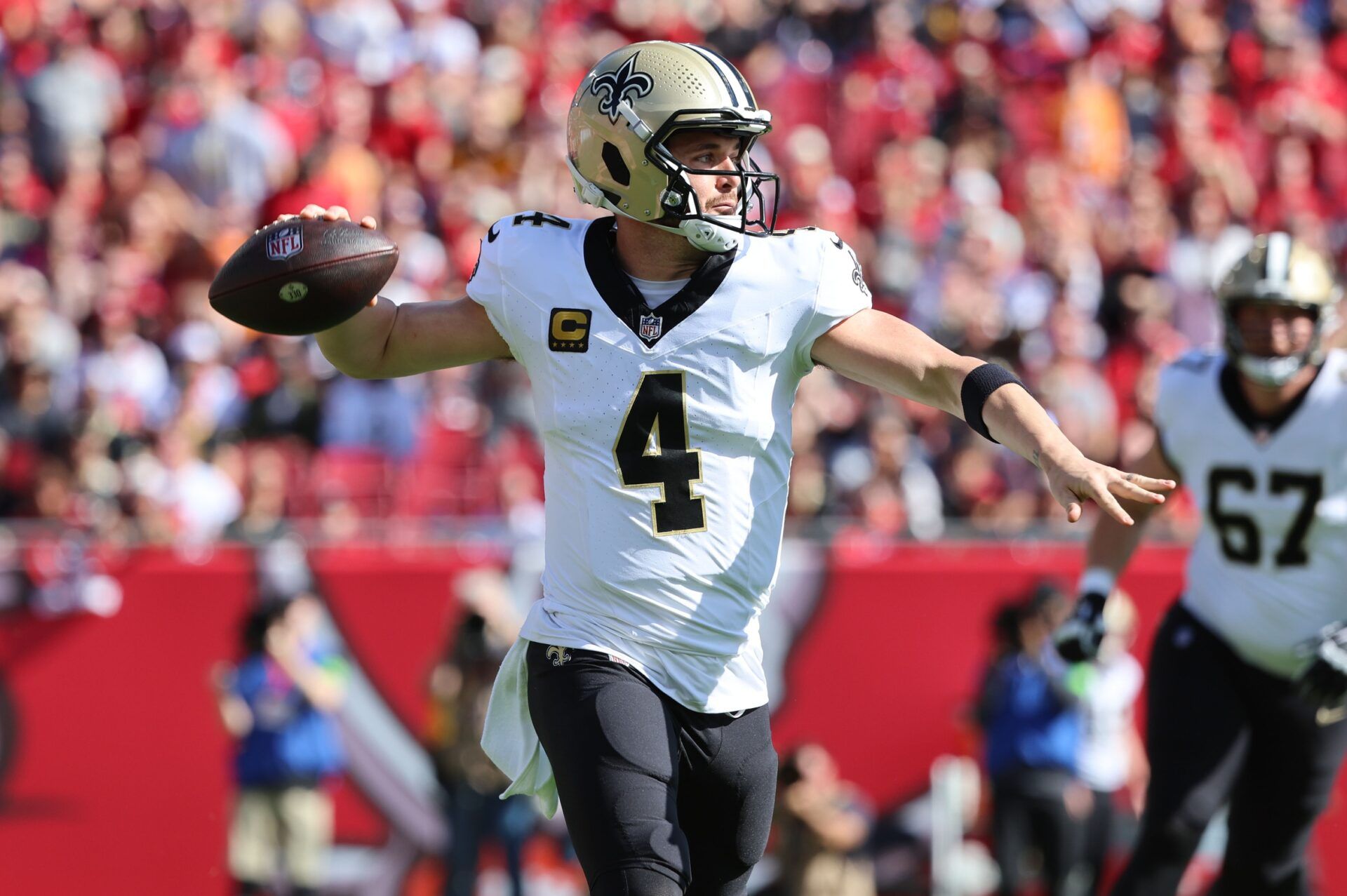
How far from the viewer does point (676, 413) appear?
3336 mm

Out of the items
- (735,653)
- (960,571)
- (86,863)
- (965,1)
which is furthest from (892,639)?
(965,1)

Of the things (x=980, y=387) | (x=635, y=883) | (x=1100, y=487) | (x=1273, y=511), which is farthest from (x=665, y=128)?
(x=1273, y=511)

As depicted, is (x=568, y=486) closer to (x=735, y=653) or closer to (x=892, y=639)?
(x=735, y=653)

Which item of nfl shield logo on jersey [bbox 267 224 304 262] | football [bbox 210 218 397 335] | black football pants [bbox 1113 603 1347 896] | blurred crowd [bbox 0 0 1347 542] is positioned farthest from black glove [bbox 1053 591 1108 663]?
blurred crowd [bbox 0 0 1347 542]

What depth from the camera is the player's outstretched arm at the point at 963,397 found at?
297 cm

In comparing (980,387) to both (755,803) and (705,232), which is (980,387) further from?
(755,803)

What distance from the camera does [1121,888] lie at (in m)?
4.60

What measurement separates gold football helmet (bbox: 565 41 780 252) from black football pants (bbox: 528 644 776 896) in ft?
2.77

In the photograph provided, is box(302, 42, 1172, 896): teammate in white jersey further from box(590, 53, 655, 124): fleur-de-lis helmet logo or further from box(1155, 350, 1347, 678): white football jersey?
box(1155, 350, 1347, 678): white football jersey

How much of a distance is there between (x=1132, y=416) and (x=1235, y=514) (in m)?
4.34

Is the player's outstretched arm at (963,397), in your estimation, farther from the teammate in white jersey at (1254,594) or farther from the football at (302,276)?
the teammate in white jersey at (1254,594)

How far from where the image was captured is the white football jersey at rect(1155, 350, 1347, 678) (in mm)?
4684

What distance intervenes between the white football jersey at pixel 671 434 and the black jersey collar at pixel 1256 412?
5.74 feet

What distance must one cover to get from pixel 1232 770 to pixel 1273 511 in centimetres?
69
